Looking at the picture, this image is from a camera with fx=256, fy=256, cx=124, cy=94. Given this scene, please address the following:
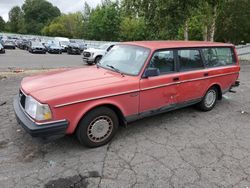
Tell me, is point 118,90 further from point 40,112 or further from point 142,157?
point 40,112

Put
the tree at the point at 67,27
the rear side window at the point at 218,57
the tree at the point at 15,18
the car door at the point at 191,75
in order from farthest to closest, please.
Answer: the tree at the point at 15,18 < the tree at the point at 67,27 < the rear side window at the point at 218,57 < the car door at the point at 191,75

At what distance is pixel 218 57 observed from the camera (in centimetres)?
610

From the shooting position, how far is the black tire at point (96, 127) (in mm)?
4020

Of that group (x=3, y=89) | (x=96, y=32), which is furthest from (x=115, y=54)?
(x=96, y=32)

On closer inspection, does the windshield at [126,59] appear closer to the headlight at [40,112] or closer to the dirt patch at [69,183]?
the headlight at [40,112]

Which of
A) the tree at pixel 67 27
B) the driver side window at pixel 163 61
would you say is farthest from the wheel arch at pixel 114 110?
the tree at pixel 67 27

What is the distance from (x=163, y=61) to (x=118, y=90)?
1.25m

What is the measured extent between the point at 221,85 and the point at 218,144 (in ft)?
7.19

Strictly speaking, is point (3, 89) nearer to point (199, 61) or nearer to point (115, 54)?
point (115, 54)

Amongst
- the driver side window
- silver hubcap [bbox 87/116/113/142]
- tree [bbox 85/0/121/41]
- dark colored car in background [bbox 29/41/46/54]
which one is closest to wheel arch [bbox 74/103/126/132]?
silver hubcap [bbox 87/116/113/142]

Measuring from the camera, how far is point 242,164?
3.86 metres

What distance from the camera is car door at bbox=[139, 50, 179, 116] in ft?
15.1

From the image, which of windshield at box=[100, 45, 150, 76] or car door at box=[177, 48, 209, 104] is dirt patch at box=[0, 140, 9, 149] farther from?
car door at box=[177, 48, 209, 104]

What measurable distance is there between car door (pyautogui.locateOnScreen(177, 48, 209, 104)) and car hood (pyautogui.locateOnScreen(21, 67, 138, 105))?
134cm
